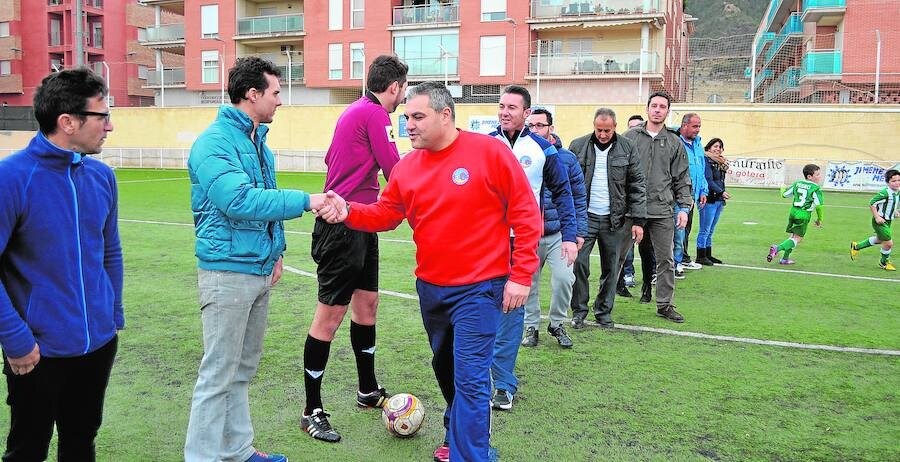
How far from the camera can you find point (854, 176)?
27625 millimetres

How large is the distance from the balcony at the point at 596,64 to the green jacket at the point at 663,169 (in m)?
30.7

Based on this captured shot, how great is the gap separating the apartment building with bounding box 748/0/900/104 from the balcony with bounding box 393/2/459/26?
17116 millimetres

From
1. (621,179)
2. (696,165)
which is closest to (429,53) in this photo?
(696,165)

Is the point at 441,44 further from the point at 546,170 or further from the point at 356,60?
the point at 546,170

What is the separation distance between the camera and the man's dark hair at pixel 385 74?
4.75m

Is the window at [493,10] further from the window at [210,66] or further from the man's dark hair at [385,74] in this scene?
the man's dark hair at [385,74]

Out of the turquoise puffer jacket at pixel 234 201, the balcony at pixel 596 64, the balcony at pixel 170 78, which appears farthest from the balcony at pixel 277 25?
the turquoise puffer jacket at pixel 234 201

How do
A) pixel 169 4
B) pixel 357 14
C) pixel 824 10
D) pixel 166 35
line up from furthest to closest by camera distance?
1. pixel 169 4
2. pixel 166 35
3. pixel 357 14
4. pixel 824 10

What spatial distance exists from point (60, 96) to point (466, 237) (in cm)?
198

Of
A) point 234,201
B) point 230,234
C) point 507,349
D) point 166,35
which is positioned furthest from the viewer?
point 166,35

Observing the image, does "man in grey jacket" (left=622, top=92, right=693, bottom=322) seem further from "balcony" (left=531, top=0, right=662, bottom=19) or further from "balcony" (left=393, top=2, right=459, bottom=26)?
"balcony" (left=393, top=2, right=459, bottom=26)

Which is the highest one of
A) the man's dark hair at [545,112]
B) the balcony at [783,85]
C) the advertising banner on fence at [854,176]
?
the balcony at [783,85]

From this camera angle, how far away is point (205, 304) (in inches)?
Answer: 148

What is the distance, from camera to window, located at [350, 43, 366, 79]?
4562 cm
